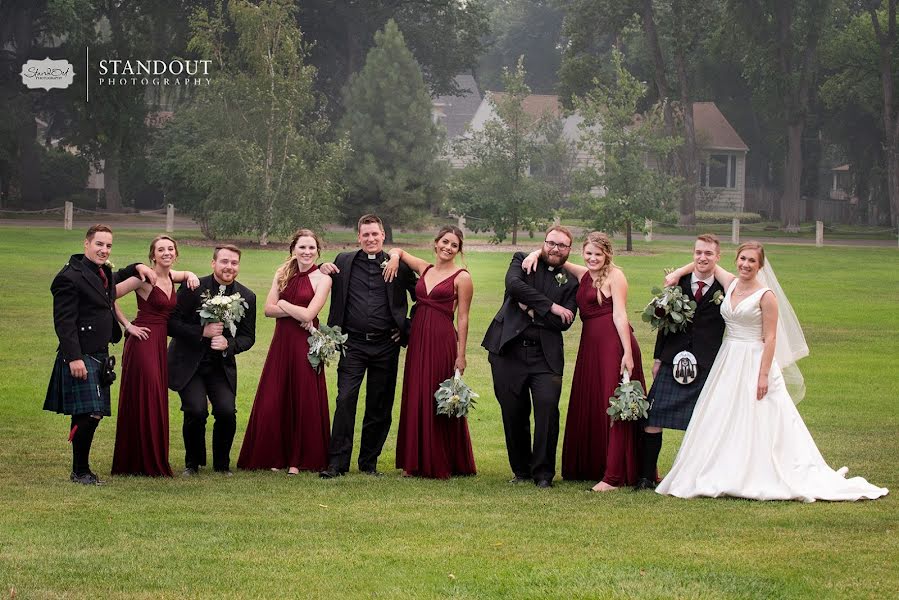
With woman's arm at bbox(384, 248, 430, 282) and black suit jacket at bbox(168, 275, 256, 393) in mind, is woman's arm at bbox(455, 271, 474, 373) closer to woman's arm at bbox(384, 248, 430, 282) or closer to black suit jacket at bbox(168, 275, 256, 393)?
woman's arm at bbox(384, 248, 430, 282)

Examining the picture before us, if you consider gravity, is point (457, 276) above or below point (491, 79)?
below

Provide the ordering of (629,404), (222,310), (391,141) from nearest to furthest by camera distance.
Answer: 1. (629,404)
2. (222,310)
3. (391,141)

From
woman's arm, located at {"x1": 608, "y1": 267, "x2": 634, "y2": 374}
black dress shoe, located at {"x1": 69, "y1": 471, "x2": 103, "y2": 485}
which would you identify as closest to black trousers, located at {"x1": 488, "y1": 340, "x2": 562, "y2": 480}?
woman's arm, located at {"x1": 608, "y1": 267, "x2": 634, "y2": 374}

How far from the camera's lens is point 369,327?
10.2 metres

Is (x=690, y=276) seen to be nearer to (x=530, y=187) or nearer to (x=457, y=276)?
(x=457, y=276)

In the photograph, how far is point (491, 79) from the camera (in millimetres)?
94938

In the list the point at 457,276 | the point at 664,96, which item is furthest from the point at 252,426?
the point at 664,96

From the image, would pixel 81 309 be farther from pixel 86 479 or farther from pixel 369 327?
pixel 369 327

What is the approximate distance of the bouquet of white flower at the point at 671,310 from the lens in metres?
9.37

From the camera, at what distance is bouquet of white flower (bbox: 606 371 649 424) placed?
9.37 m

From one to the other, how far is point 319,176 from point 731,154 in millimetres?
37329

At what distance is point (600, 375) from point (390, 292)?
179cm

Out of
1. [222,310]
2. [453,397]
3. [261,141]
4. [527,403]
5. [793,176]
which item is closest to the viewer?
[453,397]

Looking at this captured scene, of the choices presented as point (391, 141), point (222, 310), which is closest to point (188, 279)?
point (222, 310)
